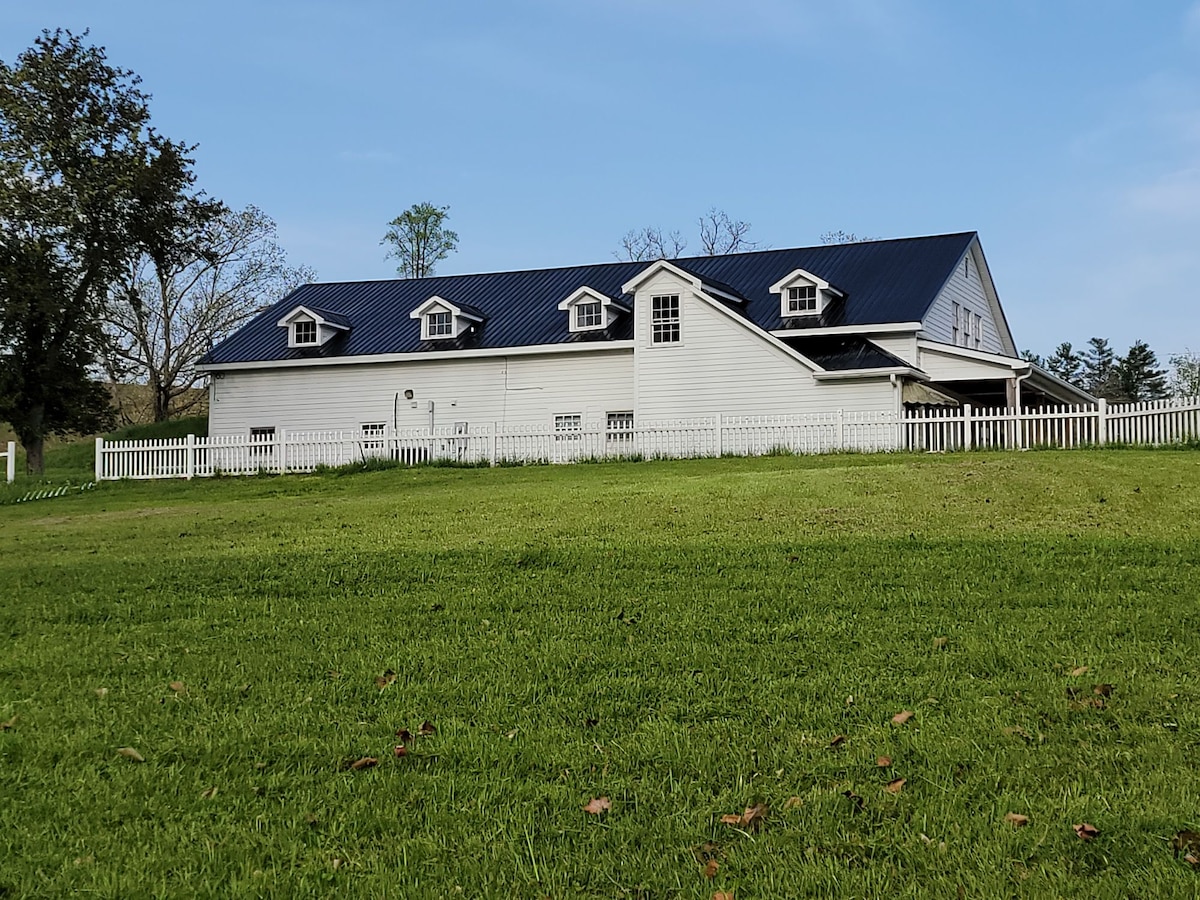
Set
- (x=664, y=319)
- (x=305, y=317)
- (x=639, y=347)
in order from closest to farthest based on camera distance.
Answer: (x=664, y=319) < (x=639, y=347) < (x=305, y=317)

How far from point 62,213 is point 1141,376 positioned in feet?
200

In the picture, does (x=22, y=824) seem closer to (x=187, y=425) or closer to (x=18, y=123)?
(x=18, y=123)

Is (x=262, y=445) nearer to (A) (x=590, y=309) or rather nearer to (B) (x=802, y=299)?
(A) (x=590, y=309)

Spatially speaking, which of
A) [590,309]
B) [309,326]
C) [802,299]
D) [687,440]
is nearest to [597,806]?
[687,440]

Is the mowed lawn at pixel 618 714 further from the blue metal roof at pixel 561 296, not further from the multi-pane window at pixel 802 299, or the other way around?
the blue metal roof at pixel 561 296

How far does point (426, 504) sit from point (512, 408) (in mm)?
15254

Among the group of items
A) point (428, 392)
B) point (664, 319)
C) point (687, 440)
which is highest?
point (664, 319)

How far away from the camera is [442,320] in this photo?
103ft

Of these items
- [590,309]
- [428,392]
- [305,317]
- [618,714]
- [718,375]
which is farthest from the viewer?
[305,317]

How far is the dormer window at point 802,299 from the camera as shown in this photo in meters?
28.9

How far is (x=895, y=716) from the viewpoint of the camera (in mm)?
5148

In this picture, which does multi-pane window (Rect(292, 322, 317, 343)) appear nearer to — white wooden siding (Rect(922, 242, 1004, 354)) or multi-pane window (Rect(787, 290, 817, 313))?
multi-pane window (Rect(787, 290, 817, 313))

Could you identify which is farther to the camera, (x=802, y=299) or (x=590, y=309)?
(x=590, y=309)

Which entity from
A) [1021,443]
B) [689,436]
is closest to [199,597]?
[689,436]
